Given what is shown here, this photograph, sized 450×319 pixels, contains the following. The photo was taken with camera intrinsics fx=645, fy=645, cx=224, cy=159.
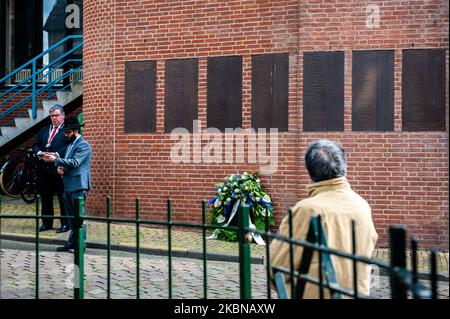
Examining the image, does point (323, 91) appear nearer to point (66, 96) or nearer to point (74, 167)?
point (74, 167)

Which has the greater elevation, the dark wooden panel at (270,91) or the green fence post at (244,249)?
the dark wooden panel at (270,91)

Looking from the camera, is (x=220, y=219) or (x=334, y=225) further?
(x=220, y=219)

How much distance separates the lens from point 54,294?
6.39 meters

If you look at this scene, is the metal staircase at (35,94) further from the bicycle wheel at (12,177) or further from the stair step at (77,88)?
the bicycle wheel at (12,177)

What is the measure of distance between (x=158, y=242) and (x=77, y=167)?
5.75 ft

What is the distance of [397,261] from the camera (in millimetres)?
2189

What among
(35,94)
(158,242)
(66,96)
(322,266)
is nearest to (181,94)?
(158,242)

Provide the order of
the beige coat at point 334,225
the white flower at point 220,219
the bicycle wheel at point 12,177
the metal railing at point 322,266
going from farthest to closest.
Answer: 1. the bicycle wheel at point 12,177
2. the white flower at point 220,219
3. the beige coat at point 334,225
4. the metal railing at point 322,266

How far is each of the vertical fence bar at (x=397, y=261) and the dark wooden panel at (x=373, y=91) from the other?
27.9ft

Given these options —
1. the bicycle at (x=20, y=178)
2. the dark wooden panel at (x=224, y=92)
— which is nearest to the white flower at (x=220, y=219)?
the dark wooden panel at (x=224, y=92)

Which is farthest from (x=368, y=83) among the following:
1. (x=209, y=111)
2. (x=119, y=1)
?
(x=119, y=1)

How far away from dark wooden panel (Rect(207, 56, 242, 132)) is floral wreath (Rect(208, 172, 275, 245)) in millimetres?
1097

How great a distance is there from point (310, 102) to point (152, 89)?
9.59 feet

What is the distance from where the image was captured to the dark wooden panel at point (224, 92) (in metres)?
11.2
